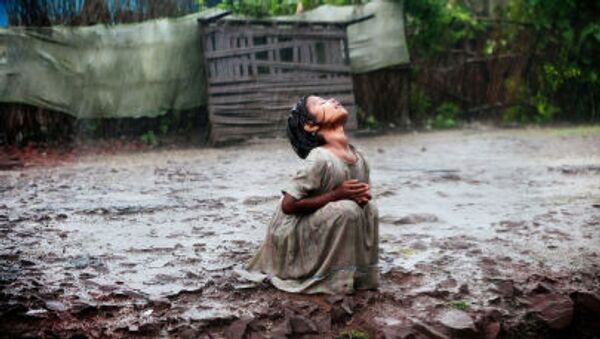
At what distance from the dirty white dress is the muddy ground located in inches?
3.6

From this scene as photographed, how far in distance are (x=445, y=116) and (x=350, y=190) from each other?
928 cm

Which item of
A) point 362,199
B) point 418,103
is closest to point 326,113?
point 362,199

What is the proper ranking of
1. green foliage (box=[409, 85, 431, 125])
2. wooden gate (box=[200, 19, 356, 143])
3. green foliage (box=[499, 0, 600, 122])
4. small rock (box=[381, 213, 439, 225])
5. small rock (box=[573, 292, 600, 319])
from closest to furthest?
1. small rock (box=[573, 292, 600, 319])
2. small rock (box=[381, 213, 439, 225])
3. wooden gate (box=[200, 19, 356, 143])
4. green foliage (box=[409, 85, 431, 125])
5. green foliage (box=[499, 0, 600, 122])

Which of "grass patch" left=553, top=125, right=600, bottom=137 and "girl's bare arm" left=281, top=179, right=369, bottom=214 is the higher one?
"girl's bare arm" left=281, top=179, right=369, bottom=214

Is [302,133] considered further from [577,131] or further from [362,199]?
[577,131]

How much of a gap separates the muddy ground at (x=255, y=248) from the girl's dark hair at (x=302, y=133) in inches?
30.3

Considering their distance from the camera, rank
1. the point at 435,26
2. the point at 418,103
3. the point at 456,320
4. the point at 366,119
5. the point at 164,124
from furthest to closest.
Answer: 1. the point at 418,103
2. the point at 435,26
3. the point at 366,119
4. the point at 164,124
5. the point at 456,320

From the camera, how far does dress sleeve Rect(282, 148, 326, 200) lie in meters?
3.38

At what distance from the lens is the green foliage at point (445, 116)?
39.7 ft

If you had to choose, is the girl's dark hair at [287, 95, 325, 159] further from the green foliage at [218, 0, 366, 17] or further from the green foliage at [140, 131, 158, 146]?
the green foliage at [218, 0, 366, 17]

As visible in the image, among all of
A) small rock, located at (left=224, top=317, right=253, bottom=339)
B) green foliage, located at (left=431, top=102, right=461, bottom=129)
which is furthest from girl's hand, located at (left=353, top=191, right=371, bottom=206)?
green foliage, located at (left=431, top=102, right=461, bottom=129)

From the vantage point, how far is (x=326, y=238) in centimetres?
342

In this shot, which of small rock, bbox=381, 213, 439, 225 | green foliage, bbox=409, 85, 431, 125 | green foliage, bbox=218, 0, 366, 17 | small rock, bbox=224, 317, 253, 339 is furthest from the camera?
green foliage, bbox=409, 85, 431, 125

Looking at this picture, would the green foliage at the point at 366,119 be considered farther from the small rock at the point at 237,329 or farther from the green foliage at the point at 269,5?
the small rock at the point at 237,329
